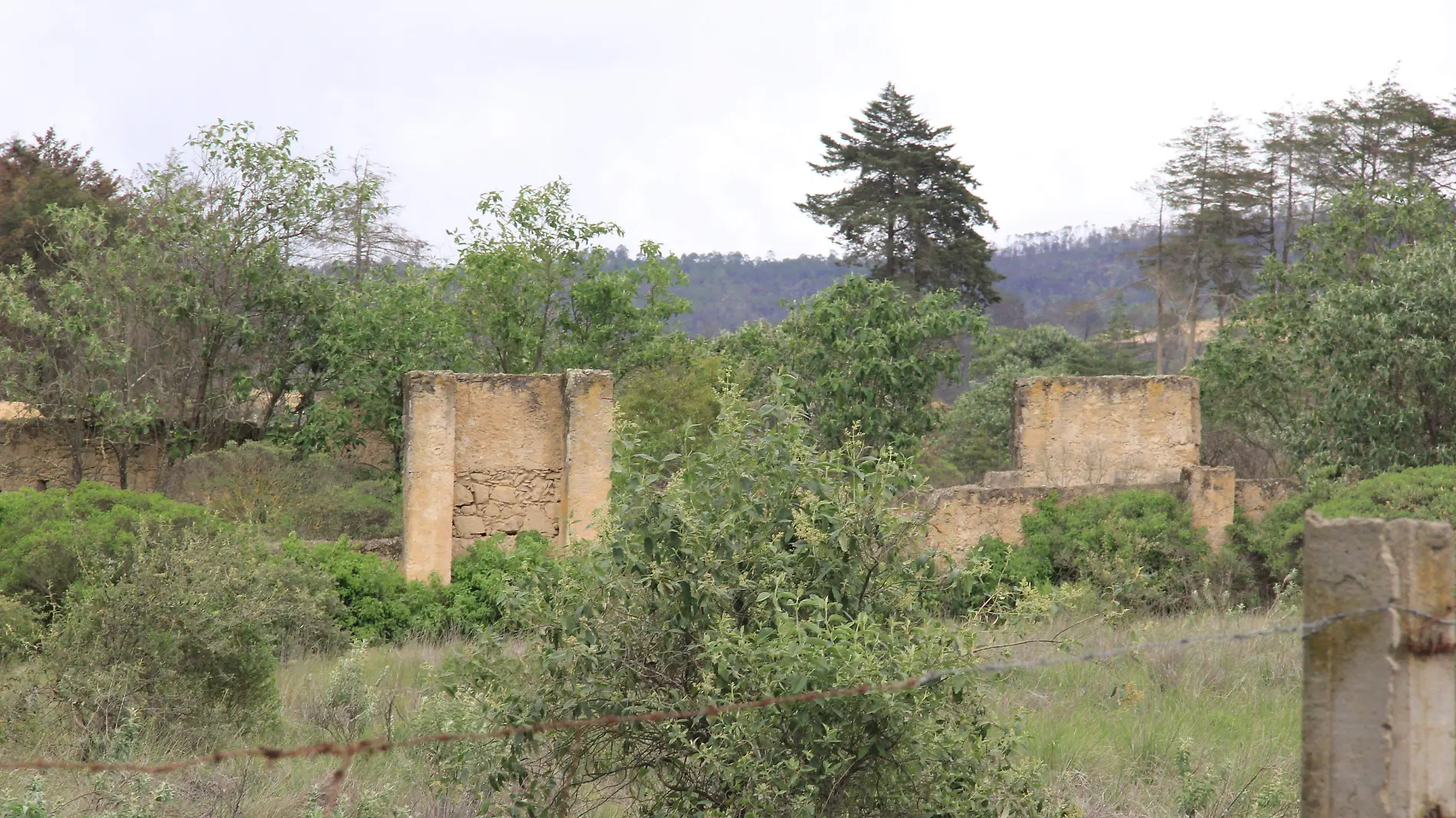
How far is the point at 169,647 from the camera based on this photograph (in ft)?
22.5

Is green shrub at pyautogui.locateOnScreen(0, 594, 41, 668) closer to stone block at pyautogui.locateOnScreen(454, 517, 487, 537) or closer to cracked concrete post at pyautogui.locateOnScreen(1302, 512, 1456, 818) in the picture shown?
stone block at pyautogui.locateOnScreen(454, 517, 487, 537)

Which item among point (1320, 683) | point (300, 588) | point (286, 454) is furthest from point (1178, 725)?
point (286, 454)

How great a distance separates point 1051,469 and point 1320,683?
10.5 meters

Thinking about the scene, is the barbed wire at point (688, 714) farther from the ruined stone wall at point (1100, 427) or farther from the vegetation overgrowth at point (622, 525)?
the ruined stone wall at point (1100, 427)

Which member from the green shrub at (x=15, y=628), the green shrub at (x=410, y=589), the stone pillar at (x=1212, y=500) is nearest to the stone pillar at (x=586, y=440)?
the green shrub at (x=410, y=589)

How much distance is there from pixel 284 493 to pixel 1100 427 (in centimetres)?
906

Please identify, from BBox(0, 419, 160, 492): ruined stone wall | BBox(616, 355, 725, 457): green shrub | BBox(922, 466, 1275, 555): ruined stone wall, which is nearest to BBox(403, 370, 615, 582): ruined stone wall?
BBox(616, 355, 725, 457): green shrub

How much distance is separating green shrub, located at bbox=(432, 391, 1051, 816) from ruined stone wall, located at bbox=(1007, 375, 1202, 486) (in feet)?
27.7

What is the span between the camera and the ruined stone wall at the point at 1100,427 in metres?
13.0

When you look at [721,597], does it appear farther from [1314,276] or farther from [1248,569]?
[1314,276]

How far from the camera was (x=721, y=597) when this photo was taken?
4484 millimetres

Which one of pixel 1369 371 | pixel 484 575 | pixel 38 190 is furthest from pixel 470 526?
pixel 38 190

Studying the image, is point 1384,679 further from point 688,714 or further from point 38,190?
point 38,190

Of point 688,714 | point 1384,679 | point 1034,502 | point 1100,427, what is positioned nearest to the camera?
point 1384,679
